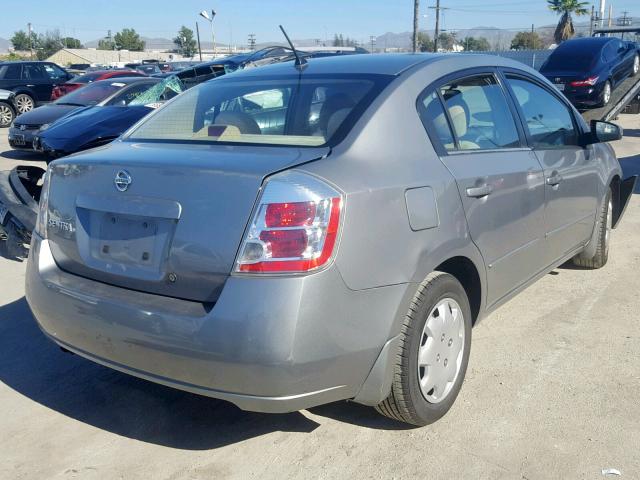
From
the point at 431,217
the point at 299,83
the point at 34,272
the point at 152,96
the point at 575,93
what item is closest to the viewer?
the point at 431,217

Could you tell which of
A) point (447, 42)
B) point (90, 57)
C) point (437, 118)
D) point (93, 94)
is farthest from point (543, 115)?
point (447, 42)

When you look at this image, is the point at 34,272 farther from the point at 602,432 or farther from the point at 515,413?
the point at 602,432

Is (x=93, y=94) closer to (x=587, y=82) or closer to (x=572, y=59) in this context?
(x=587, y=82)

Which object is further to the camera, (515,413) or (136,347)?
(515,413)

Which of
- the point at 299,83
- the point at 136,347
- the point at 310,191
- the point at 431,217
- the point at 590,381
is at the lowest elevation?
the point at 590,381

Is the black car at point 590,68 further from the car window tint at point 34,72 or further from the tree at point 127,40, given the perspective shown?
the tree at point 127,40

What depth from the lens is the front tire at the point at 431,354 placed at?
9.64 feet

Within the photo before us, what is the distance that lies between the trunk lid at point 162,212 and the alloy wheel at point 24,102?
55.9 feet

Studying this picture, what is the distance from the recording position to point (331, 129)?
3.08 meters

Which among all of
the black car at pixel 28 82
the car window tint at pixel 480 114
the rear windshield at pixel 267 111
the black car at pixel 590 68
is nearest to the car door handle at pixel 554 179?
the car window tint at pixel 480 114

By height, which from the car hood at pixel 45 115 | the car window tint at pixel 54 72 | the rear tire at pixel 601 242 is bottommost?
the rear tire at pixel 601 242

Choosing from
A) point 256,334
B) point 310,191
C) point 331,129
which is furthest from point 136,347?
point 331,129

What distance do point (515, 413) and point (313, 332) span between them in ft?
4.44

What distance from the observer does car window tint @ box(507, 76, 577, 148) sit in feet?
13.7
